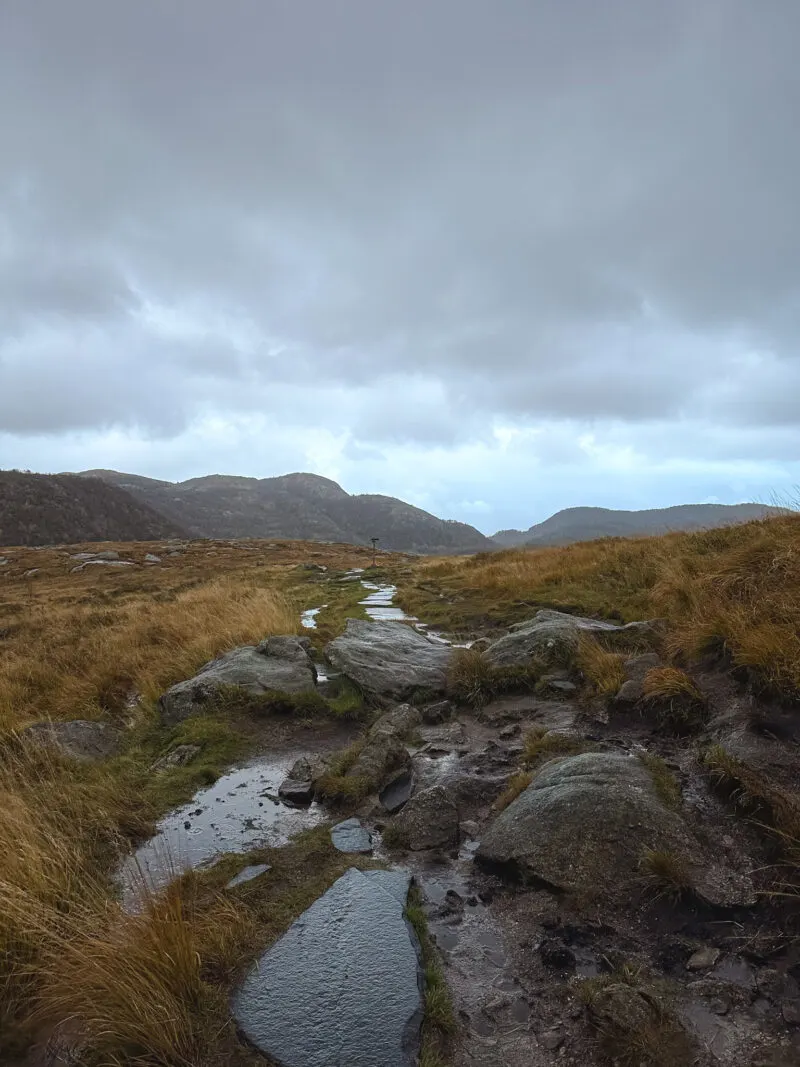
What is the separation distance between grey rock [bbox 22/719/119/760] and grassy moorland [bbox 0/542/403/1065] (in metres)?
0.18

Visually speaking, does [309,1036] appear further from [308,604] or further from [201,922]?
[308,604]

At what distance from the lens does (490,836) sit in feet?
17.5

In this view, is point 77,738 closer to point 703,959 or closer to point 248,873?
point 248,873

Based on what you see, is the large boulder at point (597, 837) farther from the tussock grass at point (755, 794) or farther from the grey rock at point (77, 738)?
the grey rock at point (77, 738)

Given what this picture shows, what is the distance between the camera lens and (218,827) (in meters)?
6.03

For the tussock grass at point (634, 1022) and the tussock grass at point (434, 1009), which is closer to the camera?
the tussock grass at point (634, 1022)

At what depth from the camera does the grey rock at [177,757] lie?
752cm

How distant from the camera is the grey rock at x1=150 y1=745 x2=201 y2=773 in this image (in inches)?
296

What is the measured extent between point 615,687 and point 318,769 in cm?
413

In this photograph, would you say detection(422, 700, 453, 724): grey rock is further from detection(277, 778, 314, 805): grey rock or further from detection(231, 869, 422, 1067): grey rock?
detection(231, 869, 422, 1067): grey rock

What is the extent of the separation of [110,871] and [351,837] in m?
2.15

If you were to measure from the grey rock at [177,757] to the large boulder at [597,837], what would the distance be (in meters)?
4.29

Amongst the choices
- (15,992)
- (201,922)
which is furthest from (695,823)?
(15,992)

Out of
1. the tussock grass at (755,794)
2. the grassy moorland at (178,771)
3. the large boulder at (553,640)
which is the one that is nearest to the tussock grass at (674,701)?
the grassy moorland at (178,771)
